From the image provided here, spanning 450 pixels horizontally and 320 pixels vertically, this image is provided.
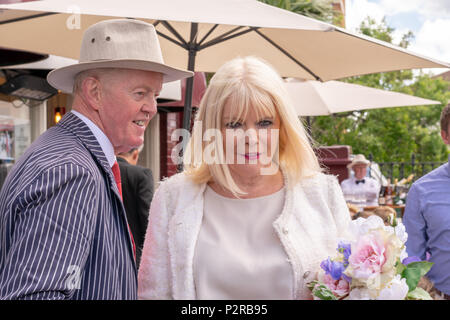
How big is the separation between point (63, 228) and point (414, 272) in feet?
3.23

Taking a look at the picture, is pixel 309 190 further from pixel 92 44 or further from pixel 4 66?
pixel 4 66

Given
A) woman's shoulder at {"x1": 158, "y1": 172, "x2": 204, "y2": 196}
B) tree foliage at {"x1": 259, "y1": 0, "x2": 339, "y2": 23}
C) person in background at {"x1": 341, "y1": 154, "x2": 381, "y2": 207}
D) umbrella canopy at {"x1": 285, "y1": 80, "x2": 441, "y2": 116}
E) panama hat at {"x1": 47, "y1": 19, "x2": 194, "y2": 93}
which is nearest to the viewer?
panama hat at {"x1": 47, "y1": 19, "x2": 194, "y2": 93}

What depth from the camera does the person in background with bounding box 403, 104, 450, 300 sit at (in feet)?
10.7

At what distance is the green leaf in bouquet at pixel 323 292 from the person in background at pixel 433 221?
71.0 inches

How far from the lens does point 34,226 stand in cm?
139

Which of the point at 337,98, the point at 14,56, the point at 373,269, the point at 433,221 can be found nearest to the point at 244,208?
the point at 373,269

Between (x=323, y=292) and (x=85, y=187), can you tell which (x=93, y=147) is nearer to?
(x=85, y=187)

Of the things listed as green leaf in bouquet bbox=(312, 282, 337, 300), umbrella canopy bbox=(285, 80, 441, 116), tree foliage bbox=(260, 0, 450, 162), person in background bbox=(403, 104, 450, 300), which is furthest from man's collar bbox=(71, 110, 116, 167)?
umbrella canopy bbox=(285, 80, 441, 116)

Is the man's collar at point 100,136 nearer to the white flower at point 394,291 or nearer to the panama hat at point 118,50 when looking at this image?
the panama hat at point 118,50

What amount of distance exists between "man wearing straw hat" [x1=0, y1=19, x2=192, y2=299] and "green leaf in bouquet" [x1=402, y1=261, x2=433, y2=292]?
0.82m

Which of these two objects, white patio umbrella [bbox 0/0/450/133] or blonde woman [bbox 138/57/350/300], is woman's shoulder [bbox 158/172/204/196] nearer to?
blonde woman [bbox 138/57/350/300]

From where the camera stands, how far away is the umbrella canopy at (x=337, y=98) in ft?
27.0

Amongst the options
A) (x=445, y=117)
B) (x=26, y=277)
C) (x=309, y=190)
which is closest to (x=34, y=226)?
(x=26, y=277)

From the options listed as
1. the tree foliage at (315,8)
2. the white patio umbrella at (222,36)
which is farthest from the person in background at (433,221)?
the tree foliage at (315,8)
